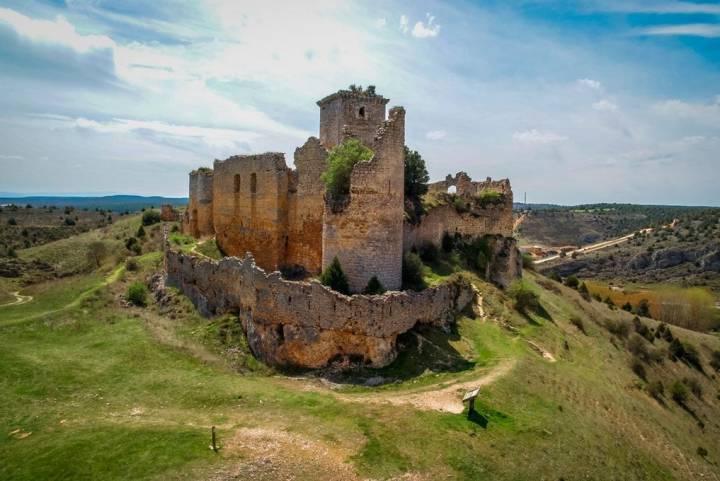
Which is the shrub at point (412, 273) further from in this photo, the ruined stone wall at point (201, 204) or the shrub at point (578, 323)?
the ruined stone wall at point (201, 204)

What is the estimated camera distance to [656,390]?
75.7 feet

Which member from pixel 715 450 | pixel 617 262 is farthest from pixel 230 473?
pixel 617 262

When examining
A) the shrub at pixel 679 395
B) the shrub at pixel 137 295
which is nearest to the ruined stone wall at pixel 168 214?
the shrub at pixel 137 295

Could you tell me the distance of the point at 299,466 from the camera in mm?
10297

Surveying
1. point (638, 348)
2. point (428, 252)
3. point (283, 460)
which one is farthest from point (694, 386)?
point (283, 460)

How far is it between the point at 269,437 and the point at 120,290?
57.1ft

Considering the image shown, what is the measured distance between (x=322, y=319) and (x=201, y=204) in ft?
53.7

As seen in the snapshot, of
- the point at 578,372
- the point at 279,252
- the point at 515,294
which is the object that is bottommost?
the point at 578,372

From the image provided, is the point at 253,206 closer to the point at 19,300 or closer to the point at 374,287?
the point at 374,287

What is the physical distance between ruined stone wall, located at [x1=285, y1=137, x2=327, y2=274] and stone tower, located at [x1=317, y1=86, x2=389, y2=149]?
13.6ft

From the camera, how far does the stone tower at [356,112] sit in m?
25.4

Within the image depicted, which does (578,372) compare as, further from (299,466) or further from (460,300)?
(299,466)

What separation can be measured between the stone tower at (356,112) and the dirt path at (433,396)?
46.4 ft

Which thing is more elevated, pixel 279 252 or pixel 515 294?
pixel 279 252
